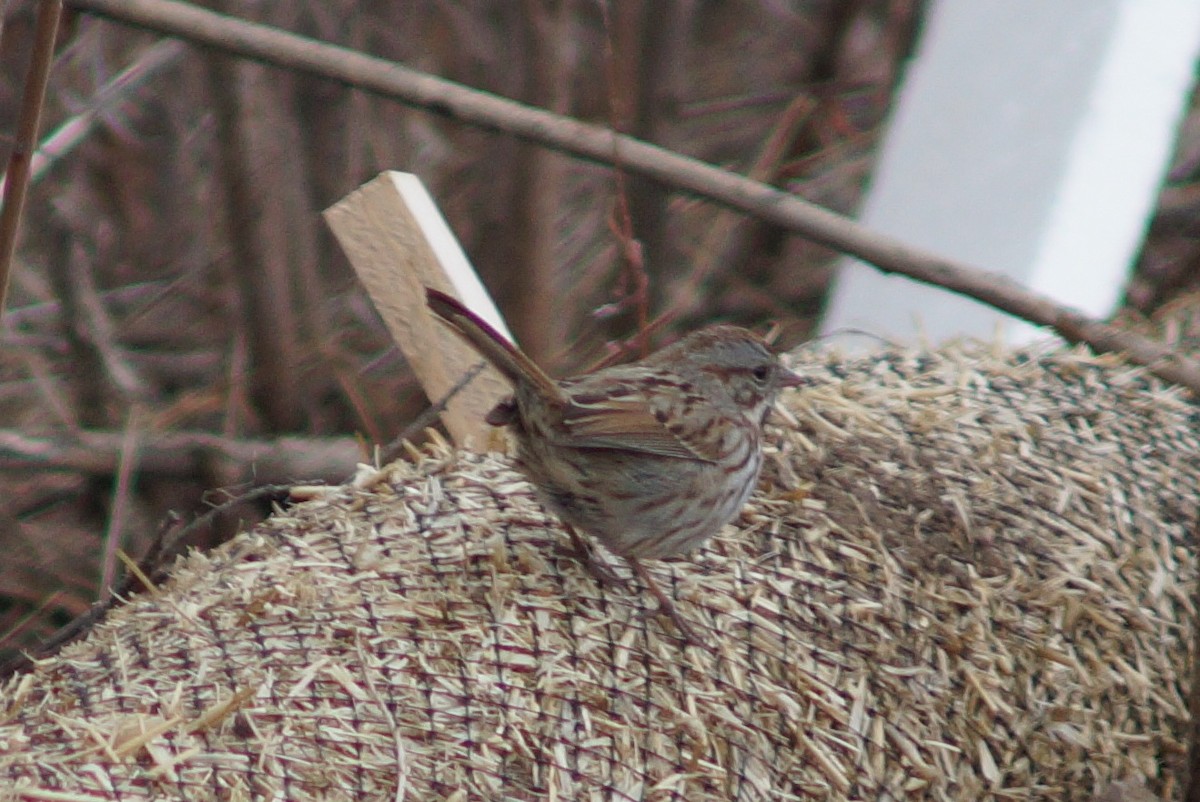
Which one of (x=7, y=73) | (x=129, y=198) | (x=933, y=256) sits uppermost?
(x=933, y=256)

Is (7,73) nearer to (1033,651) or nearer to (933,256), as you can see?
(933,256)

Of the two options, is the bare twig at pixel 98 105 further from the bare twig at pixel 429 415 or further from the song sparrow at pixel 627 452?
the song sparrow at pixel 627 452

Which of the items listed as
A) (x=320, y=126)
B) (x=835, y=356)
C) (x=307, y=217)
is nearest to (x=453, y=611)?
(x=835, y=356)

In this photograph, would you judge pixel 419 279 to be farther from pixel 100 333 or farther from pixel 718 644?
pixel 100 333

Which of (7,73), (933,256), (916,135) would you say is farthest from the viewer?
(7,73)

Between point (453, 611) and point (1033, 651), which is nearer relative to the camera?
point (453, 611)

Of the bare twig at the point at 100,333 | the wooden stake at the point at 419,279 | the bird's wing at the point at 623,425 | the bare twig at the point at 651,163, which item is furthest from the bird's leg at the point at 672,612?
the bare twig at the point at 100,333
